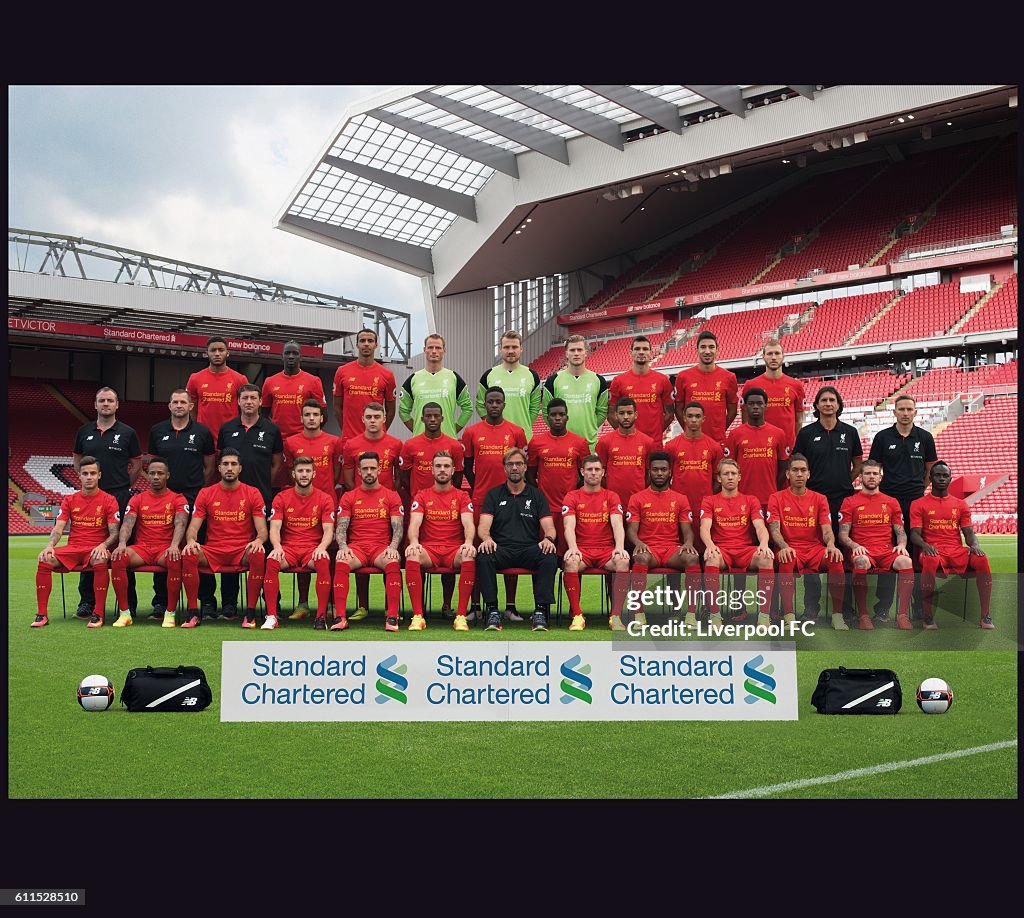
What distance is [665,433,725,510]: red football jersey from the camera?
8.20 meters

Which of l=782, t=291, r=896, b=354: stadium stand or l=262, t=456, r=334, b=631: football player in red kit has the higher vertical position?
l=782, t=291, r=896, b=354: stadium stand

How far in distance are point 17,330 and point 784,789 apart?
26879 mm

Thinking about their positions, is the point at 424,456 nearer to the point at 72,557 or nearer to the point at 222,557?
the point at 222,557

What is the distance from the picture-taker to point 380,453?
840cm

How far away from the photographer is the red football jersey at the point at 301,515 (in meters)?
7.91

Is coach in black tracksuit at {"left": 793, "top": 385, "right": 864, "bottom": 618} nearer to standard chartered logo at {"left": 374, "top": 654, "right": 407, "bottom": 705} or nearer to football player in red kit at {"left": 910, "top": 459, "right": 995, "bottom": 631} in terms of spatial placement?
football player in red kit at {"left": 910, "top": 459, "right": 995, "bottom": 631}

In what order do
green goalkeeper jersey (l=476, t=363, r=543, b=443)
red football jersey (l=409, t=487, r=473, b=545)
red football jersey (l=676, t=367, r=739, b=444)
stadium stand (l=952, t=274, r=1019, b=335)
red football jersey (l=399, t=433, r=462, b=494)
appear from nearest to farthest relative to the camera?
red football jersey (l=409, t=487, r=473, b=545), red football jersey (l=399, t=433, r=462, b=494), red football jersey (l=676, t=367, r=739, b=444), green goalkeeper jersey (l=476, t=363, r=543, b=443), stadium stand (l=952, t=274, r=1019, b=335)

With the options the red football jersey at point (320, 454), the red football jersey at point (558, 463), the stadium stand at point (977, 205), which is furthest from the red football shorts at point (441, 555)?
the stadium stand at point (977, 205)

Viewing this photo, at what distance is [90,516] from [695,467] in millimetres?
5052

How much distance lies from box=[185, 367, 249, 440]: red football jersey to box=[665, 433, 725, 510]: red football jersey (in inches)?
157

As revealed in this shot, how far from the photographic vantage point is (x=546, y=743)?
4828 millimetres

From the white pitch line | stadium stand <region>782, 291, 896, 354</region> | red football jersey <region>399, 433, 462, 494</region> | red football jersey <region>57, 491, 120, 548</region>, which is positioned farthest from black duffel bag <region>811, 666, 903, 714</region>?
stadium stand <region>782, 291, 896, 354</region>

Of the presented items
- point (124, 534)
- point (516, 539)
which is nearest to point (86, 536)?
point (124, 534)

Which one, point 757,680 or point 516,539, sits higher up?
point 516,539
